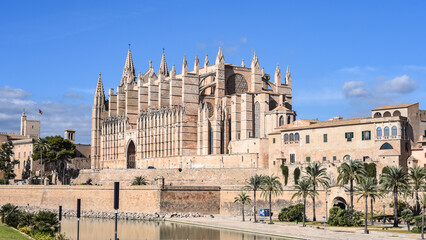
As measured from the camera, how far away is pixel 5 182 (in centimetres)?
8600

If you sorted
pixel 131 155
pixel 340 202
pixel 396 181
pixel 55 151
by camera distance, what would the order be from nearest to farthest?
pixel 396 181, pixel 340 202, pixel 55 151, pixel 131 155

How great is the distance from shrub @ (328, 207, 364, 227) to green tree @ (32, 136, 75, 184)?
49.5 metres

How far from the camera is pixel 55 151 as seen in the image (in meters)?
91.1

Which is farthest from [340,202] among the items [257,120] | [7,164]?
[7,164]

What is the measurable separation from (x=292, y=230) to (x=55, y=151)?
54.9 m

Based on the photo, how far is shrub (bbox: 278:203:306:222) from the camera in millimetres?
50375

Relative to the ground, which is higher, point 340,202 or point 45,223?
point 340,202

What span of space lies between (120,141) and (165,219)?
36.9 metres

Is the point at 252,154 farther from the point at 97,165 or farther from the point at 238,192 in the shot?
the point at 97,165

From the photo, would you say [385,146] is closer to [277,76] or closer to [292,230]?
[292,230]

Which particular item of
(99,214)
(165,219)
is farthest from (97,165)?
(165,219)

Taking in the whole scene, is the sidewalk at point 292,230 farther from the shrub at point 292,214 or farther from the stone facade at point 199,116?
the stone facade at point 199,116

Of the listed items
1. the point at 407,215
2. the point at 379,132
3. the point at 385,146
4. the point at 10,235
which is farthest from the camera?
the point at 379,132

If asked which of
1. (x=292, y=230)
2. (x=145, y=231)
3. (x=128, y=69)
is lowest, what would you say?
(x=145, y=231)
